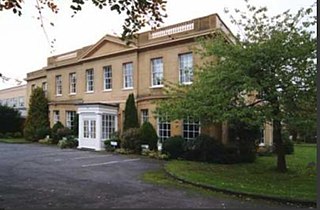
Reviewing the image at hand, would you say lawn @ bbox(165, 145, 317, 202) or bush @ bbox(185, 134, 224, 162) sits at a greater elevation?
bush @ bbox(185, 134, 224, 162)

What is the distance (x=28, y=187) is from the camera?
40.1 feet

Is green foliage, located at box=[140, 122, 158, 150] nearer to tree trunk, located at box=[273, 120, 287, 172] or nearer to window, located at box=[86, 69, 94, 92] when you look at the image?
tree trunk, located at box=[273, 120, 287, 172]

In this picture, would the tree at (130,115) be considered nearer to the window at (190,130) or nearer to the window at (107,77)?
the window at (190,130)

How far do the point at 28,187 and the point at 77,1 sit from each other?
728cm

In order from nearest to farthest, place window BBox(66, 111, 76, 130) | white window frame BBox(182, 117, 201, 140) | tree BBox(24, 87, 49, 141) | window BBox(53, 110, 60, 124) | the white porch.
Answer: white window frame BBox(182, 117, 201, 140) < the white porch < window BBox(66, 111, 76, 130) < window BBox(53, 110, 60, 124) < tree BBox(24, 87, 49, 141)

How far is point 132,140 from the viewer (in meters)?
24.3

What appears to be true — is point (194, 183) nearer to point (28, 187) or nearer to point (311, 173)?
point (28, 187)

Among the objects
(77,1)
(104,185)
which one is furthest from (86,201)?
(77,1)

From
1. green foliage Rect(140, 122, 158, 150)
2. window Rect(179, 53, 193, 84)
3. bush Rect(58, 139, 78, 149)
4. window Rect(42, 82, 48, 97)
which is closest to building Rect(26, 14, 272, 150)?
window Rect(179, 53, 193, 84)

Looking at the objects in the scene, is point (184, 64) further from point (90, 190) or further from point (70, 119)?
point (70, 119)

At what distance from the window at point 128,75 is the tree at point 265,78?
1222cm

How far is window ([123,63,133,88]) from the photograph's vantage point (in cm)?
2795

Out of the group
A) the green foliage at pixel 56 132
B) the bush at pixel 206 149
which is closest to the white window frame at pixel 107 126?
the green foliage at pixel 56 132

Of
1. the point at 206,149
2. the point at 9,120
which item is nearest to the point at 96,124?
the point at 206,149
